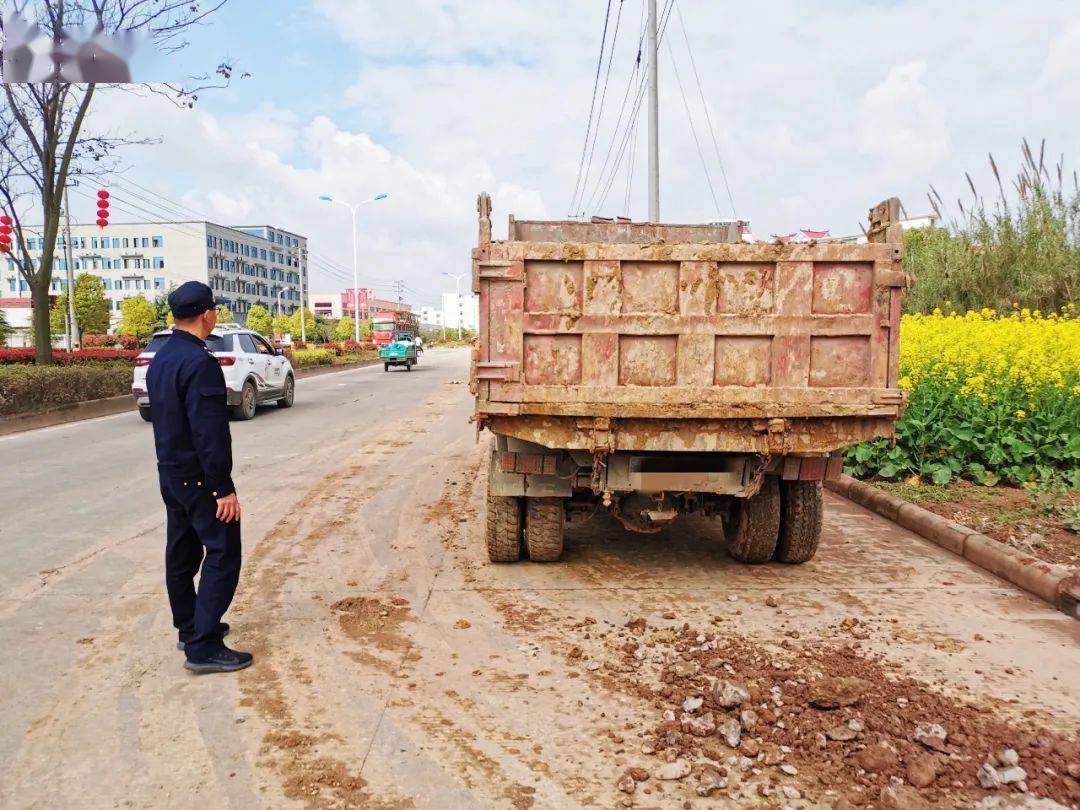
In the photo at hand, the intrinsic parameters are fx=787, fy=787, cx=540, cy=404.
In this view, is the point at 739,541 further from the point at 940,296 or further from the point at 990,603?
the point at 940,296

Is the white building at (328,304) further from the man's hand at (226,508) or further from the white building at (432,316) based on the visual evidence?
the man's hand at (226,508)

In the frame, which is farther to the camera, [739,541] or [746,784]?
[739,541]

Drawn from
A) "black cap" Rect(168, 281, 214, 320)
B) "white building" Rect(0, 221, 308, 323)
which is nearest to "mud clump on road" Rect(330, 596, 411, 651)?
"black cap" Rect(168, 281, 214, 320)

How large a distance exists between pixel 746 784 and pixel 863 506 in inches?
202

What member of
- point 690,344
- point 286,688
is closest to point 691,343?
point 690,344

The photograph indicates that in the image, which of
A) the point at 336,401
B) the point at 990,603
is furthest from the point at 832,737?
the point at 336,401

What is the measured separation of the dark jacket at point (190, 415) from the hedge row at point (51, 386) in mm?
11975

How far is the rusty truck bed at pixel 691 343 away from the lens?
4.47 m

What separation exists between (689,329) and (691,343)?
0.27 ft

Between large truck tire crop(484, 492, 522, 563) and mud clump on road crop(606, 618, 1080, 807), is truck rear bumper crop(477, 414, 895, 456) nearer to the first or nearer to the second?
large truck tire crop(484, 492, 522, 563)

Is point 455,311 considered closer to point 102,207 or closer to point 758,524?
point 102,207

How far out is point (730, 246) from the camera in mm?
4477

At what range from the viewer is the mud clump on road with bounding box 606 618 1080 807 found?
8.93 ft

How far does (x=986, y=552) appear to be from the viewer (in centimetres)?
534
